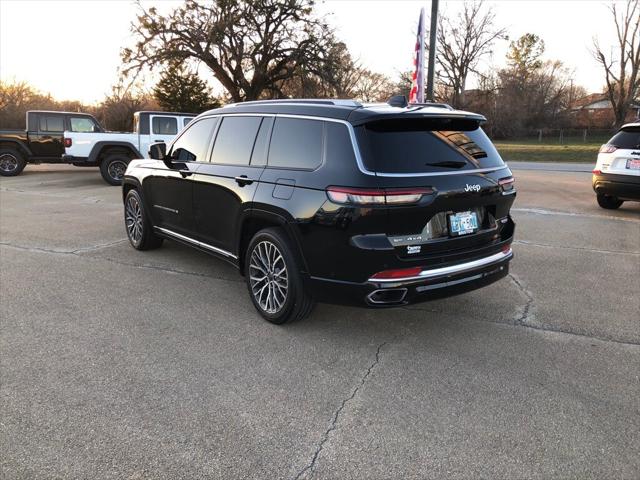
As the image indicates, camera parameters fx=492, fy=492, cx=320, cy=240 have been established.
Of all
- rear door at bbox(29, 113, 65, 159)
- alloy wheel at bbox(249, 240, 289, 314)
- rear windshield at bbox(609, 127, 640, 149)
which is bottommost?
alloy wheel at bbox(249, 240, 289, 314)

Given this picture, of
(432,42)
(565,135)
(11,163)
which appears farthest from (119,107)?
(565,135)

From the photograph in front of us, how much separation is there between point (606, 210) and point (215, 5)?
80.3ft

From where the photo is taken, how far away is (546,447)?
8.41ft

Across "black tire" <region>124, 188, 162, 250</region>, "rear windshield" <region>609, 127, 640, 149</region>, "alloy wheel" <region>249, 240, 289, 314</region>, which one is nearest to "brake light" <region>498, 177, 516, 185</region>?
"alloy wheel" <region>249, 240, 289, 314</region>

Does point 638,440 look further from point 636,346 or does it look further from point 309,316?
point 309,316

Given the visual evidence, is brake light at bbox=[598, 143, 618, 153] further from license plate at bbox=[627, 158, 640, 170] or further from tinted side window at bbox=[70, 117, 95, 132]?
tinted side window at bbox=[70, 117, 95, 132]

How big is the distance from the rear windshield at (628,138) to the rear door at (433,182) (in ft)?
20.8

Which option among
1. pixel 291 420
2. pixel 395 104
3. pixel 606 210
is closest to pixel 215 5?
pixel 606 210

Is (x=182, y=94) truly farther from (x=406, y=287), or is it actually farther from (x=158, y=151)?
(x=406, y=287)

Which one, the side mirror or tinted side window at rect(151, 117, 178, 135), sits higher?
tinted side window at rect(151, 117, 178, 135)

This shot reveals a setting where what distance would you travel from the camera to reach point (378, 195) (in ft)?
10.6

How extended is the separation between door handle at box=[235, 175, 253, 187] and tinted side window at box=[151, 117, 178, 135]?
10.8 m

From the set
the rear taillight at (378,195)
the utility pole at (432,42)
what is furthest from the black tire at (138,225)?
the utility pole at (432,42)

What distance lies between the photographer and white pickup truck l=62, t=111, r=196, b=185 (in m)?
13.3
